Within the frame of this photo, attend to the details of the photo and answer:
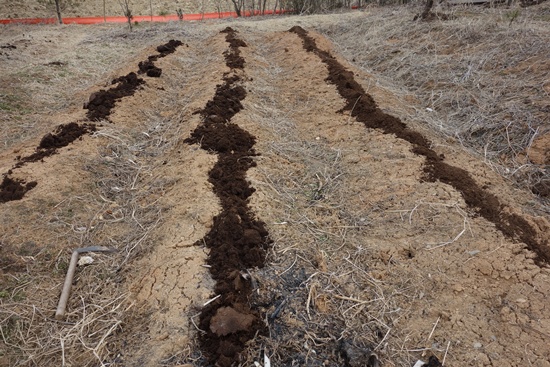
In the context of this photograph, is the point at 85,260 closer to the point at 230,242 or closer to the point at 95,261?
the point at 95,261

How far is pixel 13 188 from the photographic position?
140 inches

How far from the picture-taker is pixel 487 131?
4738 millimetres

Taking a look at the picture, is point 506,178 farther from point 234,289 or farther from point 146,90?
point 146,90

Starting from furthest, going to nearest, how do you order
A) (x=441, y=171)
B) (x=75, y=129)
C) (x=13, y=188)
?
1. (x=75, y=129)
2. (x=441, y=171)
3. (x=13, y=188)

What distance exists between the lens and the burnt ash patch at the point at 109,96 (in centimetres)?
509

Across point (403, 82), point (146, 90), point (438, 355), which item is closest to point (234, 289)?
point (438, 355)

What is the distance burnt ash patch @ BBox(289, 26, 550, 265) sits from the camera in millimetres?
3010

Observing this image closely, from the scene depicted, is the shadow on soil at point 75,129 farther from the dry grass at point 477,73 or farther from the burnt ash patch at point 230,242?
the dry grass at point 477,73

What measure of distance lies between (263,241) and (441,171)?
2.08 meters

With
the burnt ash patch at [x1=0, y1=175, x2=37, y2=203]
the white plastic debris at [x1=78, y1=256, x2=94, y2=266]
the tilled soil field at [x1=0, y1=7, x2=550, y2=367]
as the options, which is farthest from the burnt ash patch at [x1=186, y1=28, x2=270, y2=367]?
the burnt ash patch at [x1=0, y1=175, x2=37, y2=203]

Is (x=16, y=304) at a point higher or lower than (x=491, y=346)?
lower

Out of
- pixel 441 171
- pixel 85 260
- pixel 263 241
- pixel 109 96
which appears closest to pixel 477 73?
pixel 441 171

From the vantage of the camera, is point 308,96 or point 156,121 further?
point 308,96

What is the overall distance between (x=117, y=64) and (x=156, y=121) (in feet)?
12.1
